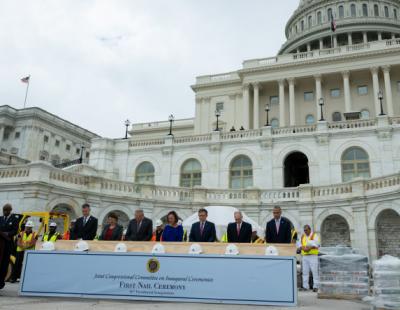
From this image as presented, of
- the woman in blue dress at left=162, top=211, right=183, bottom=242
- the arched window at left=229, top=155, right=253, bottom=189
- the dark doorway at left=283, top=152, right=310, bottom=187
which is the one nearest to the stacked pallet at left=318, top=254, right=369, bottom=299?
the woman in blue dress at left=162, top=211, right=183, bottom=242

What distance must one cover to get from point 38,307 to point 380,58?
56551 millimetres

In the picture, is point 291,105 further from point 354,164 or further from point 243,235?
point 243,235

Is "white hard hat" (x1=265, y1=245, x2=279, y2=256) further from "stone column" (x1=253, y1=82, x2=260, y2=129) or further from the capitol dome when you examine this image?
the capitol dome

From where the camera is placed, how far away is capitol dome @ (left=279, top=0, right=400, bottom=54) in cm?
7912

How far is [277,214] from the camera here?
1088cm

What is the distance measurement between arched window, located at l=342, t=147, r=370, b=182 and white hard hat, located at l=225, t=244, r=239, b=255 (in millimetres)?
26465

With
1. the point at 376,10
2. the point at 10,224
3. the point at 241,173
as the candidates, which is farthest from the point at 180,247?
the point at 376,10

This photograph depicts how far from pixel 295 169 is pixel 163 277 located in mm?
32061

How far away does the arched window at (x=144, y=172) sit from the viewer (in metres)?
38.6

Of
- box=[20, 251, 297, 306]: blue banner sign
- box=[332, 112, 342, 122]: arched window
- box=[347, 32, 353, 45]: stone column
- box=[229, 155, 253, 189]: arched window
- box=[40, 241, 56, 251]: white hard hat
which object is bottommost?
box=[20, 251, 297, 306]: blue banner sign

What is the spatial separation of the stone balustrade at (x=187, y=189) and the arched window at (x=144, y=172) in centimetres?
997

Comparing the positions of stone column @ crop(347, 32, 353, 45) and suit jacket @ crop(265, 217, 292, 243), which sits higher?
stone column @ crop(347, 32, 353, 45)

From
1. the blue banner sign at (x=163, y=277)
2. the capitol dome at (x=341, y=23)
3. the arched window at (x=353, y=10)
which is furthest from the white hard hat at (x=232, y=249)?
the arched window at (x=353, y=10)

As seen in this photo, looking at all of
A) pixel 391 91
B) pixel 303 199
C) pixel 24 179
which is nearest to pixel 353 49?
pixel 391 91
